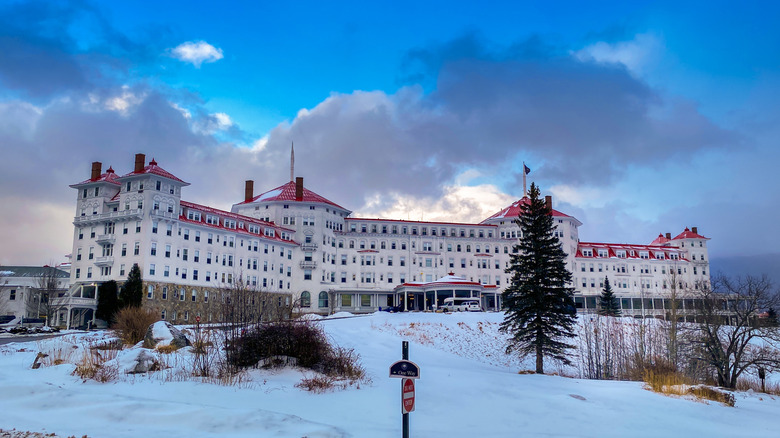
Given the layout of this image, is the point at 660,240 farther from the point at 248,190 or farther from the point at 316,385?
the point at 316,385

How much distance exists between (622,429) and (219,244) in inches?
2594

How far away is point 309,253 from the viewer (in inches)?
3506

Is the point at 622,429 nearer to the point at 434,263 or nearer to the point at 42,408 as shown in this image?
the point at 42,408

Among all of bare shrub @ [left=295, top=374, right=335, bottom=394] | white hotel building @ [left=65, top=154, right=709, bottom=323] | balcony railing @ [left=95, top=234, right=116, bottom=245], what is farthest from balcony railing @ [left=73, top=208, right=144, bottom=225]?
bare shrub @ [left=295, top=374, right=335, bottom=394]

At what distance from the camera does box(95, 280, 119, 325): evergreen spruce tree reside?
62.4 m

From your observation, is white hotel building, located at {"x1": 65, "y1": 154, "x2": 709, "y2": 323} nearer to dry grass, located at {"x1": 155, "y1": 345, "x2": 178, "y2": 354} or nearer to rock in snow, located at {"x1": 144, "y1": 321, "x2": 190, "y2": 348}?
rock in snow, located at {"x1": 144, "y1": 321, "x2": 190, "y2": 348}

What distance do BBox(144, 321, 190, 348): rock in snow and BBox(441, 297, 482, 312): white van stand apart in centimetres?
4529

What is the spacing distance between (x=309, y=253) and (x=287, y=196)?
32.0 ft

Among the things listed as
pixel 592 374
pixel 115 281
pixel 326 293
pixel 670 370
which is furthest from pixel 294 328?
pixel 326 293

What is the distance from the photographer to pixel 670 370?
1253 inches

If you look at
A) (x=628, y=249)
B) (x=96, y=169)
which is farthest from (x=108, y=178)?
(x=628, y=249)

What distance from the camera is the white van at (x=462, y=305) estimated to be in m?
69.3

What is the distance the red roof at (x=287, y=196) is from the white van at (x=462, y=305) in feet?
90.5

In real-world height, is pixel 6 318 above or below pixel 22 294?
below
